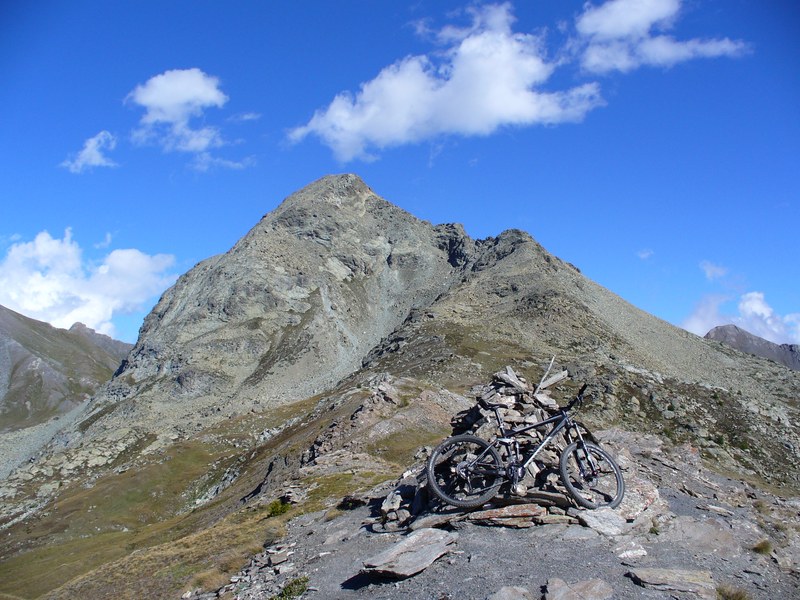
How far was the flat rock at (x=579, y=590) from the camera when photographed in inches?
487

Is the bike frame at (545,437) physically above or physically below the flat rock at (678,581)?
above

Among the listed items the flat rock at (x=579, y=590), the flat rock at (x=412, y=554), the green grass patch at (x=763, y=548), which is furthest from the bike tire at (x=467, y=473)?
the green grass patch at (x=763, y=548)

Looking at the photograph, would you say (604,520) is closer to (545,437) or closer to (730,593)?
(545,437)

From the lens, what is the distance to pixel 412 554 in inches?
615

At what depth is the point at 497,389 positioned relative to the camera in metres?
22.3

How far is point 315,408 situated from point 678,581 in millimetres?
69867

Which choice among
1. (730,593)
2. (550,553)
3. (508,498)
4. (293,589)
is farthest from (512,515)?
(293,589)

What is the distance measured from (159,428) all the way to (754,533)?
137 m

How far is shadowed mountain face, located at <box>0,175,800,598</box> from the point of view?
4459 centimetres

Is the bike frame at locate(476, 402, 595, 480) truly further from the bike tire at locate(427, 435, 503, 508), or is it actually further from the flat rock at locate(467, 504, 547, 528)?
the flat rock at locate(467, 504, 547, 528)

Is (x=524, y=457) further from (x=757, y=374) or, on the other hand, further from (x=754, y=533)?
(x=757, y=374)

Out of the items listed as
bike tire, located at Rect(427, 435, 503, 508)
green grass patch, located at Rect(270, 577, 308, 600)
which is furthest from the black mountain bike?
green grass patch, located at Rect(270, 577, 308, 600)

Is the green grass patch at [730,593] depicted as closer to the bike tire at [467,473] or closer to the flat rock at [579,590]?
the flat rock at [579,590]

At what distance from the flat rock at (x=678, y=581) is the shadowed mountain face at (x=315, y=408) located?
15.5 meters
